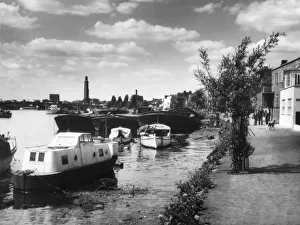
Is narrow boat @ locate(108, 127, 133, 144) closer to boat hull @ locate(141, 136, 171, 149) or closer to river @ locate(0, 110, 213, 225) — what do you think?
boat hull @ locate(141, 136, 171, 149)

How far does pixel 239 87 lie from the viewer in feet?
58.2

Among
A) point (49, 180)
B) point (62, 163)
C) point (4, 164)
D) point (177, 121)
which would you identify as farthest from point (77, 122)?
point (49, 180)

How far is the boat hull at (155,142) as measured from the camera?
4375 cm

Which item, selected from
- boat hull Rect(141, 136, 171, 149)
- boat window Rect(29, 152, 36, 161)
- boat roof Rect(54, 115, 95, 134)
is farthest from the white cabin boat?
boat roof Rect(54, 115, 95, 134)

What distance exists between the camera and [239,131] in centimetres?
1802

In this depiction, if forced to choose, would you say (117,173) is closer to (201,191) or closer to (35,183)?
(35,183)

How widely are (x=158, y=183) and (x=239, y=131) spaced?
791cm

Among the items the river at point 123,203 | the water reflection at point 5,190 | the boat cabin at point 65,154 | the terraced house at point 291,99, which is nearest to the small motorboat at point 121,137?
the river at point 123,203

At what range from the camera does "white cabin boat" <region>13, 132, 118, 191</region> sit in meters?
21.1

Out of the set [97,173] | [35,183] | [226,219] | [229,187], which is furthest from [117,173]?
[226,219]

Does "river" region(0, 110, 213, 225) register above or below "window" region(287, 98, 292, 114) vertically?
below

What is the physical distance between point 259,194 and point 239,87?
21.3ft

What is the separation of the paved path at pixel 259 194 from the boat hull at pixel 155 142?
22.3m

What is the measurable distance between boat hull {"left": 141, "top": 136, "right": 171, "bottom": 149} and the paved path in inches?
878
